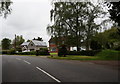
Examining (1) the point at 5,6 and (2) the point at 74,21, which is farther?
(2) the point at 74,21

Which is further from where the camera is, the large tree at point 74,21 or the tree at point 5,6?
the large tree at point 74,21

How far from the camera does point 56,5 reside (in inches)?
1291

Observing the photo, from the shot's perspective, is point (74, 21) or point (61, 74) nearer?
point (61, 74)

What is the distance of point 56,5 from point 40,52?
13.4 meters

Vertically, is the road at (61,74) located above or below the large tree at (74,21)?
below

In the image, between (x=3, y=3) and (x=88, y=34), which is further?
(x=88, y=34)

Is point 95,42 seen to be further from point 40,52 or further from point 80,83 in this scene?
point 80,83

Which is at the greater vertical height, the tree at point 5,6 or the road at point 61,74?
the tree at point 5,6

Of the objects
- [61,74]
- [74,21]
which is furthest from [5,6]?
[74,21]

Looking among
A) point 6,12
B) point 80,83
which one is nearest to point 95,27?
point 6,12

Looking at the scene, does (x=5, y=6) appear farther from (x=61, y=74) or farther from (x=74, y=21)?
(x=74, y=21)

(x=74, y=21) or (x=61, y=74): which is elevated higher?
(x=74, y=21)

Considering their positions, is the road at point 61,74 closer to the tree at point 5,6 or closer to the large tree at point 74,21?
the tree at point 5,6

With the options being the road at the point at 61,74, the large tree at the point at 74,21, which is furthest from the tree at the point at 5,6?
the large tree at the point at 74,21
